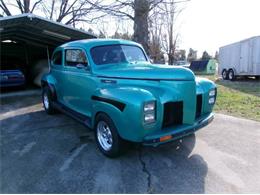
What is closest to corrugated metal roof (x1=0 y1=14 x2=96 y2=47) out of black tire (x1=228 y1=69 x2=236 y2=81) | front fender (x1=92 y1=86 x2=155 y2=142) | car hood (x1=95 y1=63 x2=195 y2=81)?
car hood (x1=95 y1=63 x2=195 y2=81)

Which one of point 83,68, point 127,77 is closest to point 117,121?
point 127,77

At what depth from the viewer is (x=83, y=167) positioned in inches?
144

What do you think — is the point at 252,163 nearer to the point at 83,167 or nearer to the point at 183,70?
the point at 183,70

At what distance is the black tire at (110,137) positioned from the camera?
3.60 meters

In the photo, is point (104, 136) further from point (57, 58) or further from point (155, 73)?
point (57, 58)

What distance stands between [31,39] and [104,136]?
10634mm

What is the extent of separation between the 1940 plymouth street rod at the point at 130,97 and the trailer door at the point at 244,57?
12225 millimetres

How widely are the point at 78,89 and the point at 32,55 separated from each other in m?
12.1

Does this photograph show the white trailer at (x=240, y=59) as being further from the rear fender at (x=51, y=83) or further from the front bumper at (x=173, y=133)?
the rear fender at (x=51, y=83)

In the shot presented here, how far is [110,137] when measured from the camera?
3896mm

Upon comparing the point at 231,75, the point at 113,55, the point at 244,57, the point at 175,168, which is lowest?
the point at 175,168

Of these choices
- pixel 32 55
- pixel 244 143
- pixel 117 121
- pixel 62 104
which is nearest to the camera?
pixel 117 121

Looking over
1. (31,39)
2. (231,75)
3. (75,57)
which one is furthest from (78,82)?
(231,75)

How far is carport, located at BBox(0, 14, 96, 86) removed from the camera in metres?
8.32
